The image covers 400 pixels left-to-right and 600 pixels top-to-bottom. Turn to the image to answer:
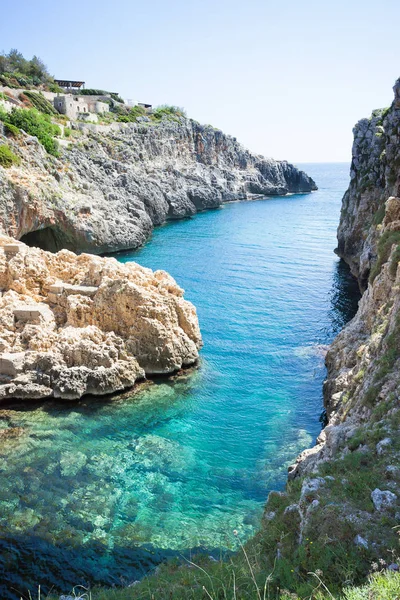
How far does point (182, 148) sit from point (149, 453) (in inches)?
3745

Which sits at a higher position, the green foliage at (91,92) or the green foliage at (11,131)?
the green foliage at (91,92)

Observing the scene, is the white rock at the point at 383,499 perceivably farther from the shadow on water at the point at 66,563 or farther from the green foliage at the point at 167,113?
the green foliage at the point at 167,113

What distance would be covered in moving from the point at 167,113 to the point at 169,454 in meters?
110

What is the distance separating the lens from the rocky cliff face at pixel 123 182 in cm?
4766

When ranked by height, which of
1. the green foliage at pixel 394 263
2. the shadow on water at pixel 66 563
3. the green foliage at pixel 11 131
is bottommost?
the shadow on water at pixel 66 563

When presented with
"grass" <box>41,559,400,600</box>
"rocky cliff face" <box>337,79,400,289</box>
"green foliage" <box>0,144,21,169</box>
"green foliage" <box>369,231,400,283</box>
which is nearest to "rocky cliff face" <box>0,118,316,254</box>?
"green foliage" <box>0,144,21,169</box>

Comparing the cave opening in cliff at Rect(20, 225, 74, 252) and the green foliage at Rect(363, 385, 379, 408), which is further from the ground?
the cave opening in cliff at Rect(20, 225, 74, 252)

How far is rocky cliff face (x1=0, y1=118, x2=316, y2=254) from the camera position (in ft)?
156

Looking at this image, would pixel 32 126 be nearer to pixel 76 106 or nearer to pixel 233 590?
pixel 76 106

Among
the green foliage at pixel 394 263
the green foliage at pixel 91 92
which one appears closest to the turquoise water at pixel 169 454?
the green foliage at pixel 394 263

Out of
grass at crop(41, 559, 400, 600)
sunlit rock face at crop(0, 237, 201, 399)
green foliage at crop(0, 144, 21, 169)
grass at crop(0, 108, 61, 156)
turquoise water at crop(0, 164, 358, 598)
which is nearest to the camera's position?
grass at crop(41, 559, 400, 600)

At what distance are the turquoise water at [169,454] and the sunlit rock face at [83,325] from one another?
106cm

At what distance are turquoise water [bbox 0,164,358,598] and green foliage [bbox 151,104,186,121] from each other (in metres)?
84.3

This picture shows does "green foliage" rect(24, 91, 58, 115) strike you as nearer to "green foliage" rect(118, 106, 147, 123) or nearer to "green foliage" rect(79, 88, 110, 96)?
"green foliage" rect(118, 106, 147, 123)
